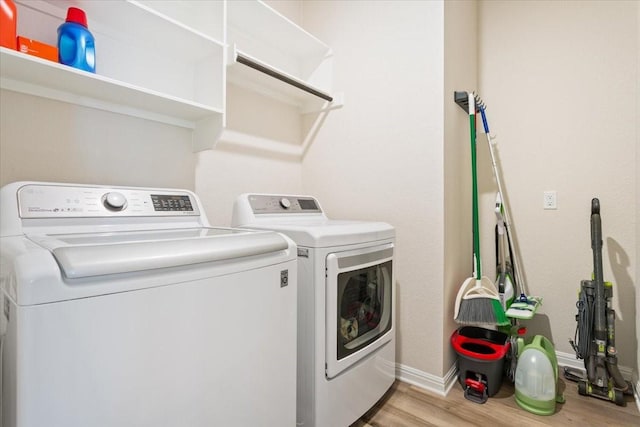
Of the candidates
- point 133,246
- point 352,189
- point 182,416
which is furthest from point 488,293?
point 133,246

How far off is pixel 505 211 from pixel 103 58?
234 cm

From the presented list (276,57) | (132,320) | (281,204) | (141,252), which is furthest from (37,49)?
(276,57)

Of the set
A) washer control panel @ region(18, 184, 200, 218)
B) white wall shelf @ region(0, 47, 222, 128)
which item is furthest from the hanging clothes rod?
washer control panel @ region(18, 184, 200, 218)

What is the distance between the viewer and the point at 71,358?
0.63 metres

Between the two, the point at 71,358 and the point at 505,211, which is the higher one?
the point at 505,211

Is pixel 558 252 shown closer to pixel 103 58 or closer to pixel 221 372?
pixel 221 372

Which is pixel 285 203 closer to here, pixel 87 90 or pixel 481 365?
pixel 87 90

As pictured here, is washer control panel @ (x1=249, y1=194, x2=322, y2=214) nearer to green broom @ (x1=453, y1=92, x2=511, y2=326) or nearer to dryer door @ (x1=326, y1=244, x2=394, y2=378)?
dryer door @ (x1=326, y1=244, x2=394, y2=378)

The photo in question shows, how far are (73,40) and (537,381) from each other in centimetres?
241

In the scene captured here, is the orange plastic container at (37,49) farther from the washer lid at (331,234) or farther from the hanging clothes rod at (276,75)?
the washer lid at (331,234)

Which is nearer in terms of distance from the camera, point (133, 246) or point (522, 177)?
point (133, 246)

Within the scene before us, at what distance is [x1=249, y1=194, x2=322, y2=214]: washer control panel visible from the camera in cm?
166

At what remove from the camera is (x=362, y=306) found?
4.94ft

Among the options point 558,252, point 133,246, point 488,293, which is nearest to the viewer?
point 133,246
